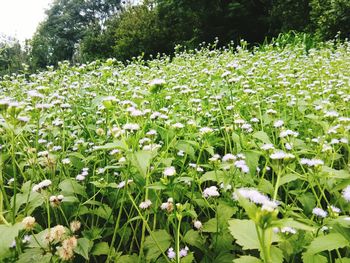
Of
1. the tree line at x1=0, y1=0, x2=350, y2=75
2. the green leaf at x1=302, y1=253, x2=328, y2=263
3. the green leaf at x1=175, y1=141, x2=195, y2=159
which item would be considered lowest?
the green leaf at x1=302, y1=253, x2=328, y2=263

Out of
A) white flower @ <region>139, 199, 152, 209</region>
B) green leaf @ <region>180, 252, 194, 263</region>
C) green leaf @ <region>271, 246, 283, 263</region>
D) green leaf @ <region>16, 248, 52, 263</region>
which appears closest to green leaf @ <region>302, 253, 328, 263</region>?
green leaf @ <region>271, 246, 283, 263</region>

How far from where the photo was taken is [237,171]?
178cm

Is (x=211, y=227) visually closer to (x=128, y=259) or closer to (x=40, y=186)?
(x=128, y=259)

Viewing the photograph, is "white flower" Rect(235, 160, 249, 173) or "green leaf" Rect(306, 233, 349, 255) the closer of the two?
"green leaf" Rect(306, 233, 349, 255)

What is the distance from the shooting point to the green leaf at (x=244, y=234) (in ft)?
3.08

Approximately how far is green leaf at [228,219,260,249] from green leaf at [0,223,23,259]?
740 mm

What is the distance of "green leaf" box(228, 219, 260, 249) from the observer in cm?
94

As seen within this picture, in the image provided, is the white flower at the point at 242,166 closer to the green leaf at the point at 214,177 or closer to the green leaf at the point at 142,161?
the green leaf at the point at 214,177

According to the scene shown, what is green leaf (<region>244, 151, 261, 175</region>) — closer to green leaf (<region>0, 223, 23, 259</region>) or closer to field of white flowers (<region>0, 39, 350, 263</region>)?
field of white flowers (<region>0, 39, 350, 263</region>)

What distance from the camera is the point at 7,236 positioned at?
45.3 inches

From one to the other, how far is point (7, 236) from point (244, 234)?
80cm

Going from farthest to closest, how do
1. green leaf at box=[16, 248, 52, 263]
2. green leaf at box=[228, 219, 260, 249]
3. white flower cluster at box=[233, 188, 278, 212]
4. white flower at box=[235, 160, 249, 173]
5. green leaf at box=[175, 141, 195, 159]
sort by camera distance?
green leaf at box=[175, 141, 195, 159]
white flower at box=[235, 160, 249, 173]
green leaf at box=[16, 248, 52, 263]
green leaf at box=[228, 219, 260, 249]
white flower cluster at box=[233, 188, 278, 212]

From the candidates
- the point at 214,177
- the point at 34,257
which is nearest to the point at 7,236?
the point at 34,257

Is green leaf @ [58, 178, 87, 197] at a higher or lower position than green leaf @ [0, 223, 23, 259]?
lower
